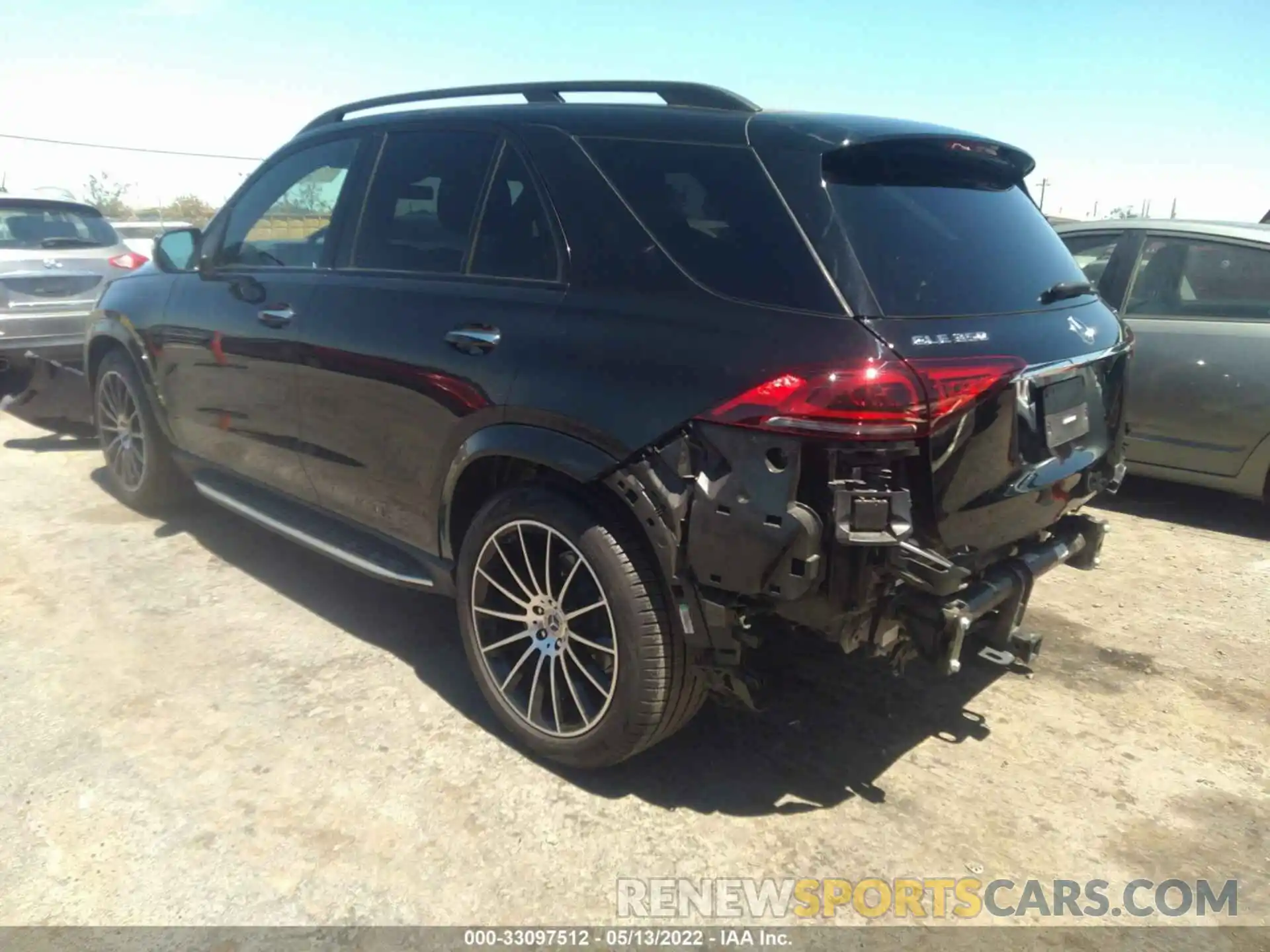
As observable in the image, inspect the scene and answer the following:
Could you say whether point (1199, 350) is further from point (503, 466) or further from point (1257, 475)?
point (503, 466)

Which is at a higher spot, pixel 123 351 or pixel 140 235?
pixel 140 235

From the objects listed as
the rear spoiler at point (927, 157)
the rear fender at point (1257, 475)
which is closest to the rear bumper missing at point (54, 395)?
Result: the rear spoiler at point (927, 157)

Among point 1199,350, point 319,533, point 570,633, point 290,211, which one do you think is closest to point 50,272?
point 290,211

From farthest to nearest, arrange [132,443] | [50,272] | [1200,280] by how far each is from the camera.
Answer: [50,272] < [1200,280] < [132,443]

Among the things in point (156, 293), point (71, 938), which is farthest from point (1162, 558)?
point (156, 293)

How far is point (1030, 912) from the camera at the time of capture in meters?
2.43

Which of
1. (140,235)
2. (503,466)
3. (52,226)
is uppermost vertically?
(52,226)

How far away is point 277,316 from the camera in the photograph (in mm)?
3803

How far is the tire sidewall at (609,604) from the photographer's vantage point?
8.58 ft

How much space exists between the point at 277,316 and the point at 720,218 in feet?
6.81

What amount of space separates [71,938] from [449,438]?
1659 millimetres

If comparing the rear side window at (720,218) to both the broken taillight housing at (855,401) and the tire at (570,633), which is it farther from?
the tire at (570,633)

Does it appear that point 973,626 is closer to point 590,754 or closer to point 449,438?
point 590,754

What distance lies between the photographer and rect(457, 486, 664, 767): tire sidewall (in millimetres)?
2615
